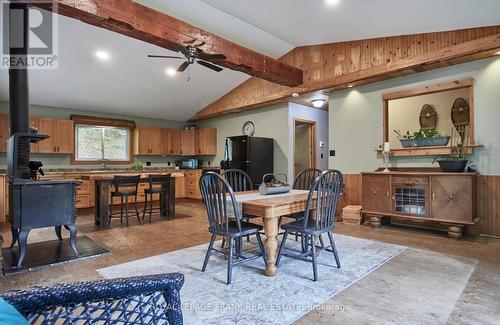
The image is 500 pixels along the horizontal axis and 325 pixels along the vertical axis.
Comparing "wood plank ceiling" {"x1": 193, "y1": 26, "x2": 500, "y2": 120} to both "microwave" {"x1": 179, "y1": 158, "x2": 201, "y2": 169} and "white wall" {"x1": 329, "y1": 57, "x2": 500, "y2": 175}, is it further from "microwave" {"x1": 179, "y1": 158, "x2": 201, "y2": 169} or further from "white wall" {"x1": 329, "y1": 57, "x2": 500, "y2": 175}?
"microwave" {"x1": 179, "y1": 158, "x2": 201, "y2": 169}

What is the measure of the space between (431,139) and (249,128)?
4.00 meters

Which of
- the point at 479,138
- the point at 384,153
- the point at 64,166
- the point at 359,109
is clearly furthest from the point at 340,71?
the point at 64,166

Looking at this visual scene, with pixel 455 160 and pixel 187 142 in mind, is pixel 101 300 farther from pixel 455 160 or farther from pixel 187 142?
pixel 187 142

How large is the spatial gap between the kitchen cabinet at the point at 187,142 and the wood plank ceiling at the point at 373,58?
2457 millimetres

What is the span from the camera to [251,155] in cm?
606

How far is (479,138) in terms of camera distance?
3850 millimetres

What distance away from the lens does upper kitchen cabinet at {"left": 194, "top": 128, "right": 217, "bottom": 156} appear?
793 cm

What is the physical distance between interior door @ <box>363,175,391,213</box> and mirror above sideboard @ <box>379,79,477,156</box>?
0.61 meters

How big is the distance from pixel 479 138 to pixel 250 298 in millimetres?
3882

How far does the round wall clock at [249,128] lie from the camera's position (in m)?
6.98

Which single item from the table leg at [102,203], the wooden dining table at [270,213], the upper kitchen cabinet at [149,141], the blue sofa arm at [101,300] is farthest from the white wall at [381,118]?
the upper kitchen cabinet at [149,141]

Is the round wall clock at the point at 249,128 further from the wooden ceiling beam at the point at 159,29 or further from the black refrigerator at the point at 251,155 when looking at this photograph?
the wooden ceiling beam at the point at 159,29

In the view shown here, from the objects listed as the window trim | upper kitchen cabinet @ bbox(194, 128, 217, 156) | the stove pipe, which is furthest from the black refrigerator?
the stove pipe

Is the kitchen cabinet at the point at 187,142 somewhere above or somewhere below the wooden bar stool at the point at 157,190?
above
